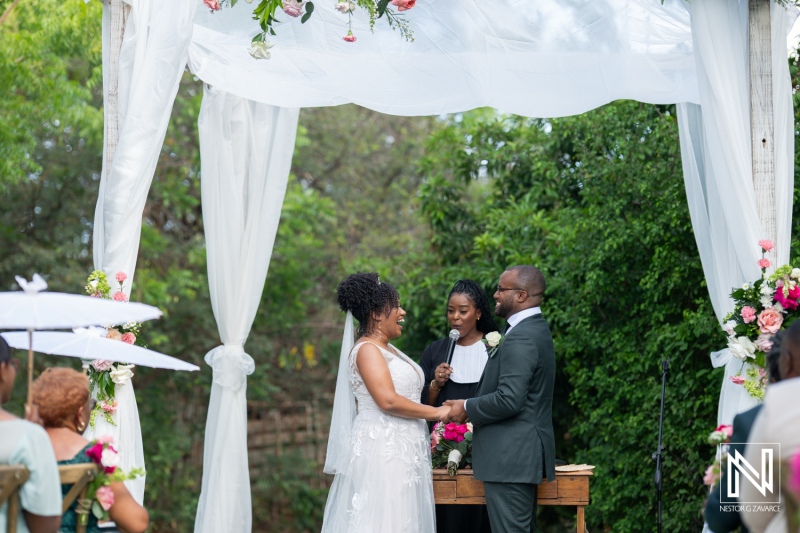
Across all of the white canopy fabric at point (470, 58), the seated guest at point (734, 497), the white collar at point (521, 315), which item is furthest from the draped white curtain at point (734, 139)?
the seated guest at point (734, 497)

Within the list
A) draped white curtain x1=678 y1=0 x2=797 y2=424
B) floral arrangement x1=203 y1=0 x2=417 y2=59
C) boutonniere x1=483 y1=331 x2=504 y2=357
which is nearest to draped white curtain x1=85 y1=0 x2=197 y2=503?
floral arrangement x1=203 y1=0 x2=417 y2=59

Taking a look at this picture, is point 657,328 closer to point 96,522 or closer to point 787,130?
point 787,130

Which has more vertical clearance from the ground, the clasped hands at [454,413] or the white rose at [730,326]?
the white rose at [730,326]

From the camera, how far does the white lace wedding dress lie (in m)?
4.87

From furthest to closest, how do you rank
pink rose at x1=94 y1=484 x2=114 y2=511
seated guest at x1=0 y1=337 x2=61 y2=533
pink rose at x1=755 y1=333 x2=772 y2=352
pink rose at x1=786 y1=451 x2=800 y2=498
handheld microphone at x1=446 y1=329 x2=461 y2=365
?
1. handheld microphone at x1=446 y1=329 x2=461 y2=365
2. pink rose at x1=755 y1=333 x2=772 y2=352
3. pink rose at x1=94 y1=484 x2=114 y2=511
4. seated guest at x1=0 y1=337 x2=61 y2=533
5. pink rose at x1=786 y1=451 x2=800 y2=498

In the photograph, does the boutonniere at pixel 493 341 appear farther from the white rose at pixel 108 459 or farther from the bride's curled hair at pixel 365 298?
the white rose at pixel 108 459

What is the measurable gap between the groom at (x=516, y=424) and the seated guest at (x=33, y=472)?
87.2 inches

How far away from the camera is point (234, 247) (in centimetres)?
569

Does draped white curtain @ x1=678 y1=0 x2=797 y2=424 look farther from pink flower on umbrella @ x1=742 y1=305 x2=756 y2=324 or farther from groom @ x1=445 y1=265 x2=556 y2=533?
groom @ x1=445 y1=265 x2=556 y2=533

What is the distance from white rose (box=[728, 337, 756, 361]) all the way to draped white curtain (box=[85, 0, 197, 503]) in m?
2.90

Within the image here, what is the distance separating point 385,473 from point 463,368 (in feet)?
3.06

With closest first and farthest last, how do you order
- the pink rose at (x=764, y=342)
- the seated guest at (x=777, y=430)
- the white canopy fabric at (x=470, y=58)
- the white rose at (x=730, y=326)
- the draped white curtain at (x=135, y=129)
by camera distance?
the seated guest at (x=777, y=430) → the pink rose at (x=764, y=342) → the white rose at (x=730, y=326) → the draped white curtain at (x=135, y=129) → the white canopy fabric at (x=470, y=58)

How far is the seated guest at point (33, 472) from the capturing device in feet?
10.1

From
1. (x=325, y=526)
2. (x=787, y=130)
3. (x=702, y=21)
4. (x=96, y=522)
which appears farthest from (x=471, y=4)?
(x=96, y=522)
